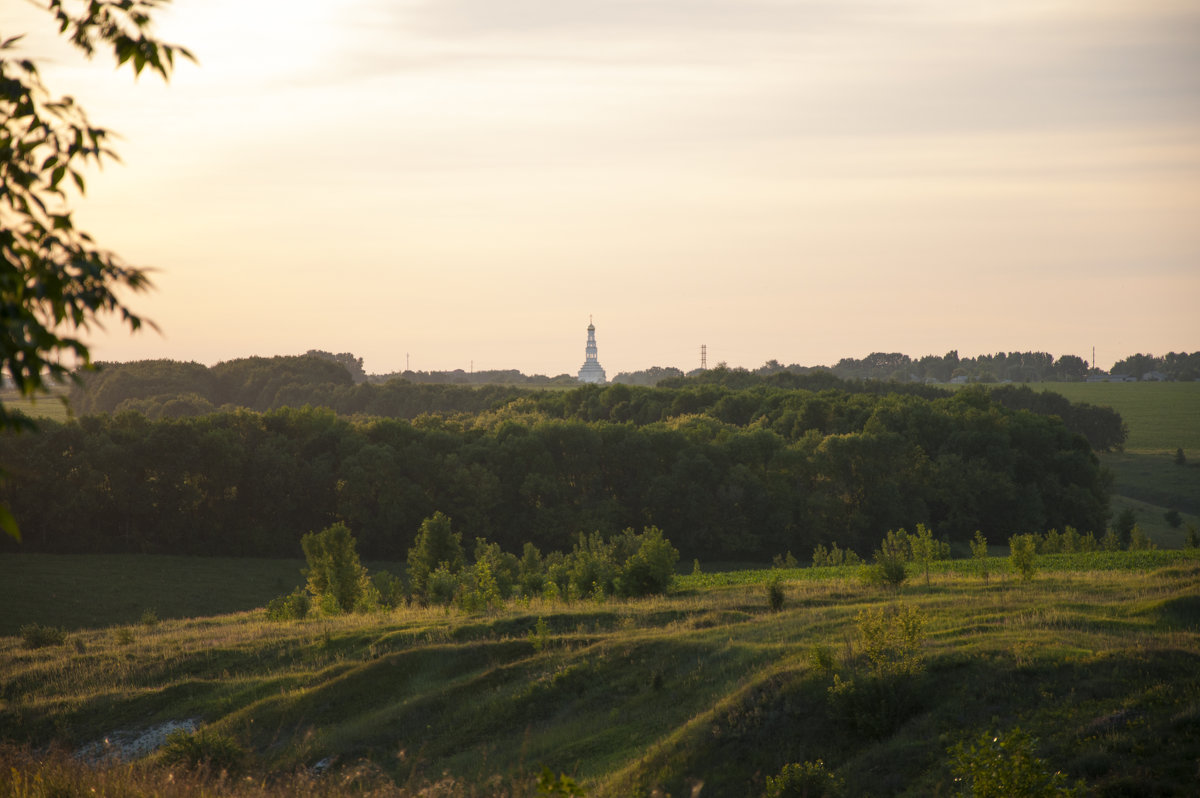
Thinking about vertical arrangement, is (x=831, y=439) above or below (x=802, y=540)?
above

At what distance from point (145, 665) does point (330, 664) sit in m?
5.81

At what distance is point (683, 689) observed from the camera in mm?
16969

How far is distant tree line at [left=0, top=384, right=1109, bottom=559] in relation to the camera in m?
64.9

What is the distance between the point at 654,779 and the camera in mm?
13039

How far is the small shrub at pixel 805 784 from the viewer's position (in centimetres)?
1134

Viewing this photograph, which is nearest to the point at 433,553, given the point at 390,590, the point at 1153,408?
the point at 390,590

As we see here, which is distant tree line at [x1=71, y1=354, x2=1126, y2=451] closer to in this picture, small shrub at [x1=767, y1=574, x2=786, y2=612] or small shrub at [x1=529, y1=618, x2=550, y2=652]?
small shrub at [x1=767, y1=574, x2=786, y2=612]

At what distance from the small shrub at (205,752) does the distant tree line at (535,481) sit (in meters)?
54.4

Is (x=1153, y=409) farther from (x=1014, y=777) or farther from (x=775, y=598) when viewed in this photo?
(x=1014, y=777)

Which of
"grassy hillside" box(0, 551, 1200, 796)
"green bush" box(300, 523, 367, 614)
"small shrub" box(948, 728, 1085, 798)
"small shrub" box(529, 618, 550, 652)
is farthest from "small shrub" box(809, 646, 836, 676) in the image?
"green bush" box(300, 523, 367, 614)

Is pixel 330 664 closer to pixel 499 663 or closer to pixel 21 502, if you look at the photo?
pixel 499 663

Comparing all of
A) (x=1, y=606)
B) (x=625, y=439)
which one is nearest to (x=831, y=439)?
(x=625, y=439)

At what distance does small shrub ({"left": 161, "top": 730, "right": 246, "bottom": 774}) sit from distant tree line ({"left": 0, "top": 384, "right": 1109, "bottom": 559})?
54375 mm

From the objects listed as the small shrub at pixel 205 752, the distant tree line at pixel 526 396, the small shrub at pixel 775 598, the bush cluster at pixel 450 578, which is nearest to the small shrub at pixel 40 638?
the bush cluster at pixel 450 578
